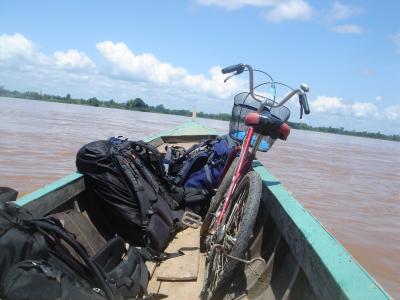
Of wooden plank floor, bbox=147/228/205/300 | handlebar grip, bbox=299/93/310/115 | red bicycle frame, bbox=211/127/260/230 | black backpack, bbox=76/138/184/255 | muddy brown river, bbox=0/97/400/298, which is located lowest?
muddy brown river, bbox=0/97/400/298

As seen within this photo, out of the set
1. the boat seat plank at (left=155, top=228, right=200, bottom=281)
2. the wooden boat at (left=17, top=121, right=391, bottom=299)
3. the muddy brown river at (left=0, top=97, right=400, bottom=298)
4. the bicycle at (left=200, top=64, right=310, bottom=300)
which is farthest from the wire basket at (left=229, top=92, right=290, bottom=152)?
the muddy brown river at (left=0, top=97, right=400, bottom=298)

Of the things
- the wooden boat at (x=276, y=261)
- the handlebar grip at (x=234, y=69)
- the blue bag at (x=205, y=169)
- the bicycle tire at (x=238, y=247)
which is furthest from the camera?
the blue bag at (x=205, y=169)

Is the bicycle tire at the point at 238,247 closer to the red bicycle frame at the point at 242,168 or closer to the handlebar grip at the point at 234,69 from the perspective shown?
the red bicycle frame at the point at 242,168

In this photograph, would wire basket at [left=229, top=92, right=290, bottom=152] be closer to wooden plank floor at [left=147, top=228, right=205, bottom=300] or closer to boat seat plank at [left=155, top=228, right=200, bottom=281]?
boat seat plank at [left=155, top=228, right=200, bottom=281]

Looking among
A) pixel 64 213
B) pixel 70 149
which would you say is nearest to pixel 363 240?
pixel 64 213

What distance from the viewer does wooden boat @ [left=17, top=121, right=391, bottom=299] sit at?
4.79 ft

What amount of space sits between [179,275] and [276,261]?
2.63 ft

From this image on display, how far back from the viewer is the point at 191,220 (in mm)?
3943

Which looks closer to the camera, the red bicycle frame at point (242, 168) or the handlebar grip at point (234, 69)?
the red bicycle frame at point (242, 168)

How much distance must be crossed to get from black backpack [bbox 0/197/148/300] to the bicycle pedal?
5.85 feet

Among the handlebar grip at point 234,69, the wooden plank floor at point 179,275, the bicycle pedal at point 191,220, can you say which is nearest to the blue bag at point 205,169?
the bicycle pedal at point 191,220

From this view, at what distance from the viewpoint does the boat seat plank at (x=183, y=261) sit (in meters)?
2.93

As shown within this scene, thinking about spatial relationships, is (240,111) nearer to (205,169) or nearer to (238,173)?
(205,169)

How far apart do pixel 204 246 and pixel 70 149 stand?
10.3 meters
